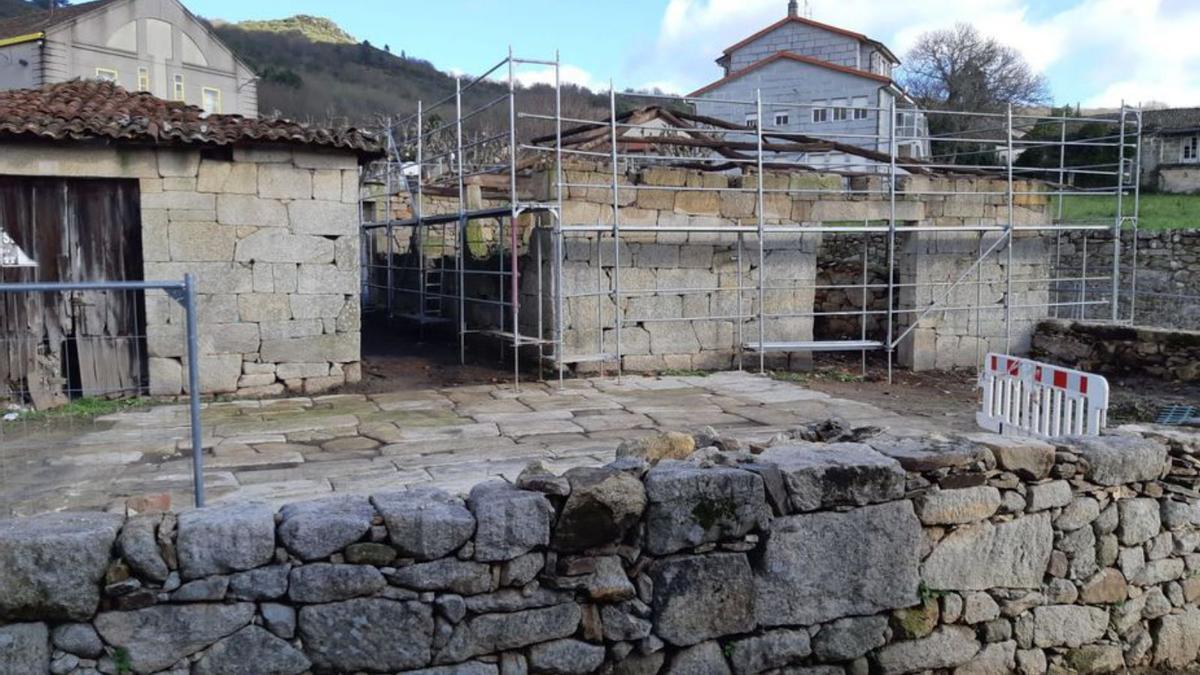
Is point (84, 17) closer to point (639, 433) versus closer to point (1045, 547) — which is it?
point (639, 433)

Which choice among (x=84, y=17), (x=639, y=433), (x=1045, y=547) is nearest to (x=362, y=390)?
(x=639, y=433)

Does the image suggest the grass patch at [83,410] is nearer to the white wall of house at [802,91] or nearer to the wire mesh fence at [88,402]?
the wire mesh fence at [88,402]

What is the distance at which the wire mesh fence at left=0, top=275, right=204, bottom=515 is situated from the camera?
623cm

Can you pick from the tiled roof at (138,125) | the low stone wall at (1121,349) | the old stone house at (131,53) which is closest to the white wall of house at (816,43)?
the old stone house at (131,53)

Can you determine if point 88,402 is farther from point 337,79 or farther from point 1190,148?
point 337,79

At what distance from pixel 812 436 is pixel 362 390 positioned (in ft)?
20.1

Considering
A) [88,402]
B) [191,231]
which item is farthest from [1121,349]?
[88,402]

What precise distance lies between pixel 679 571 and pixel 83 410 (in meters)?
6.64

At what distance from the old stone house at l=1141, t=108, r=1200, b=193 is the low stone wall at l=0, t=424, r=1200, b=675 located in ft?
106

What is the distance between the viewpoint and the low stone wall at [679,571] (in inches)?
139

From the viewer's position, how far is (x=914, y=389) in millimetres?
11703

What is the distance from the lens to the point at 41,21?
29469 millimetres

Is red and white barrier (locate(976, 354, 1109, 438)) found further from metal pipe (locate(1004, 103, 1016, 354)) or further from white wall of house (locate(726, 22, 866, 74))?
white wall of house (locate(726, 22, 866, 74))

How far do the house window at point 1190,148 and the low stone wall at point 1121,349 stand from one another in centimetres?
2773
